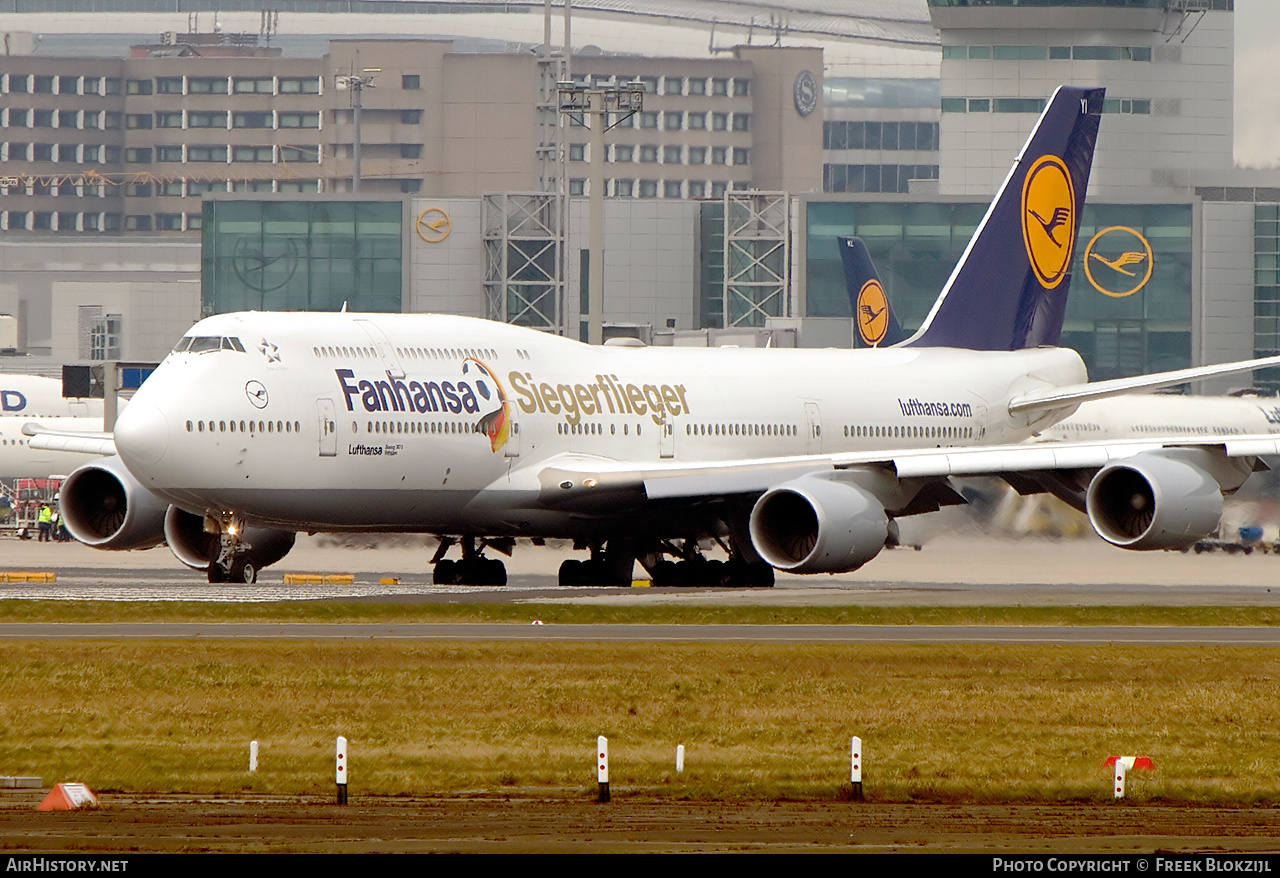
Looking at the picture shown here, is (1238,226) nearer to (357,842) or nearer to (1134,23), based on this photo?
(1134,23)

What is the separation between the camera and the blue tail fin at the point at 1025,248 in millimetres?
49250

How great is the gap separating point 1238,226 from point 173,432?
8035 centimetres

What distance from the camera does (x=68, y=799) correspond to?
16797mm

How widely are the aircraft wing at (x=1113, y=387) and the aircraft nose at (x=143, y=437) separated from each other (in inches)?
784

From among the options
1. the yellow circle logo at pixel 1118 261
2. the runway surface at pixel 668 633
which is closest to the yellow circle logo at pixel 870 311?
the yellow circle logo at pixel 1118 261

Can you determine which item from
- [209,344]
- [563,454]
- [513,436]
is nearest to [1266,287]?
[563,454]

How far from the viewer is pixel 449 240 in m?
107

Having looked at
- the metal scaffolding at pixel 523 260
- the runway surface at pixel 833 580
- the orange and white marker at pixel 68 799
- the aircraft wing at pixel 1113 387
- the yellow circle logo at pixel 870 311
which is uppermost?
the metal scaffolding at pixel 523 260

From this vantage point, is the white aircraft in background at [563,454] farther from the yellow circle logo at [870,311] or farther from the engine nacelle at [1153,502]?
the yellow circle logo at [870,311]

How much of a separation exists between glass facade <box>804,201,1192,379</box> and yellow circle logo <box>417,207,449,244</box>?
60.5 feet

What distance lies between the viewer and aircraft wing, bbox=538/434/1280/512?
38.3m

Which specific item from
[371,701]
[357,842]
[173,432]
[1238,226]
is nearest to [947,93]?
[1238,226]

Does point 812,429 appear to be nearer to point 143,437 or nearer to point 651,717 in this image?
point 143,437

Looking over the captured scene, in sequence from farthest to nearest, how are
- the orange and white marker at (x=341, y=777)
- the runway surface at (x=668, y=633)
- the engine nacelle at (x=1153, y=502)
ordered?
the engine nacelle at (x=1153, y=502) → the runway surface at (x=668, y=633) → the orange and white marker at (x=341, y=777)
